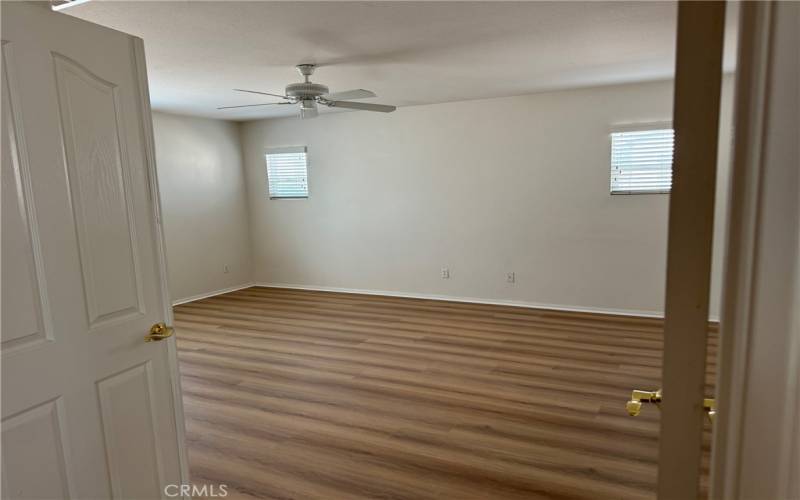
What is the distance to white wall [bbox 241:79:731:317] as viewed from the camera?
522cm

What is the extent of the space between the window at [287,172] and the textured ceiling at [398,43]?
6.56 ft

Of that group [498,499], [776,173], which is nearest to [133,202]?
[776,173]

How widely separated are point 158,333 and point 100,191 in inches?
20.3

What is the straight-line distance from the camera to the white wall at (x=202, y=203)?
627cm

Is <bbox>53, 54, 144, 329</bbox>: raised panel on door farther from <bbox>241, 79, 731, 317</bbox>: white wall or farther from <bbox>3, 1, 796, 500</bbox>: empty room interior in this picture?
<bbox>241, 79, 731, 317</bbox>: white wall

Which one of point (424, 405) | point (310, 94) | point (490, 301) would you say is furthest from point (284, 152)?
point (424, 405)

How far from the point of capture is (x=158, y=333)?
5.65 feet

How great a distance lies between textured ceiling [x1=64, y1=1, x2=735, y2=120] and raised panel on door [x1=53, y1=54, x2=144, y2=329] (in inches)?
49.4

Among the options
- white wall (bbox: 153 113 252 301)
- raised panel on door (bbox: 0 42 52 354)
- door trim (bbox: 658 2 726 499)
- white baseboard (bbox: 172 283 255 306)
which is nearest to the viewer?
door trim (bbox: 658 2 726 499)

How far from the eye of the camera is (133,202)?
5.55ft

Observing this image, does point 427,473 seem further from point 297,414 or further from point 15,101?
point 15,101

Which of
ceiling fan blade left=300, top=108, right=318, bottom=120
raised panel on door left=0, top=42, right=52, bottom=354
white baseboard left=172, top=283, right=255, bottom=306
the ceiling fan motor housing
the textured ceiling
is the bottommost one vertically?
white baseboard left=172, top=283, right=255, bottom=306

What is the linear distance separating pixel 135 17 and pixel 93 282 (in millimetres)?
1832

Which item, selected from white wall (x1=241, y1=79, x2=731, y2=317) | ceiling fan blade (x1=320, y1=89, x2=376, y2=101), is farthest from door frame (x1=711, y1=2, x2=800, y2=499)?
white wall (x1=241, y1=79, x2=731, y2=317)
